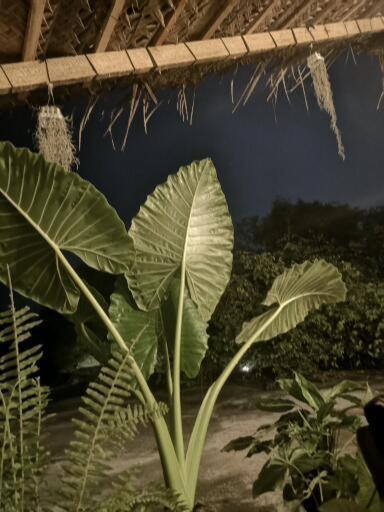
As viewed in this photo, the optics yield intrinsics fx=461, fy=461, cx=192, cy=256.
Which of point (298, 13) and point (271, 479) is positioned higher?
point (298, 13)

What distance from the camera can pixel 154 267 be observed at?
166 cm

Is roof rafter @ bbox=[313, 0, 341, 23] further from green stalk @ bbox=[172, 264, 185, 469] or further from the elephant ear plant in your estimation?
green stalk @ bbox=[172, 264, 185, 469]

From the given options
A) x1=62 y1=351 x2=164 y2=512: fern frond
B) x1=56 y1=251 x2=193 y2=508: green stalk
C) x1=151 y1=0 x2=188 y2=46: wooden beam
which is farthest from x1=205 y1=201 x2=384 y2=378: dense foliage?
x1=62 y1=351 x2=164 y2=512: fern frond

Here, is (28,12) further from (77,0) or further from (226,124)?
(226,124)

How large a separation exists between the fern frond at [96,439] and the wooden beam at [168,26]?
99 centimetres

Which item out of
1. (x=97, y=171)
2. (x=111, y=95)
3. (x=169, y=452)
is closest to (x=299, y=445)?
(x=169, y=452)

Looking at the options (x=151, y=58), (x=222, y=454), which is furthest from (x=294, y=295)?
(x=151, y=58)

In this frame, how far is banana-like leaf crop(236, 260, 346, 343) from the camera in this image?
183cm

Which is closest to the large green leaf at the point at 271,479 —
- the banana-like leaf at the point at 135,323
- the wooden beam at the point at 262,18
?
the banana-like leaf at the point at 135,323

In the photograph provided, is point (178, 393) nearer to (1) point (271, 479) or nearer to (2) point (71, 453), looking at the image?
(1) point (271, 479)

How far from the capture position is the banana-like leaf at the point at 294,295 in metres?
1.83

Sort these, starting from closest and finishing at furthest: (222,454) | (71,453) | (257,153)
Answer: (71,453), (222,454), (257,153)

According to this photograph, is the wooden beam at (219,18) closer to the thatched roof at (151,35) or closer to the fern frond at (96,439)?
the thatched roof at (151,35)

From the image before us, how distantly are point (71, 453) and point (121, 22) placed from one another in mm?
1128
